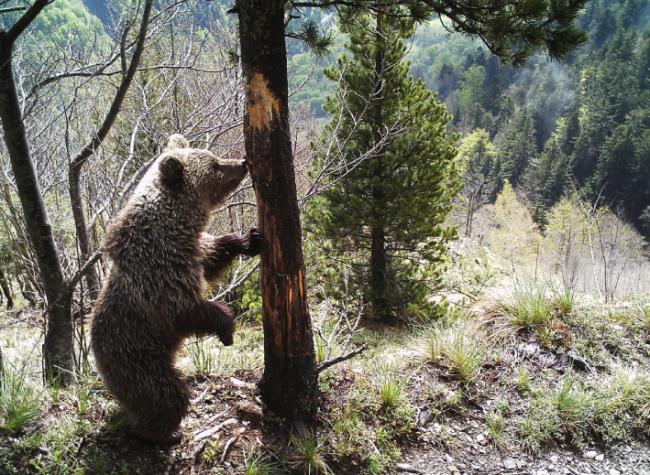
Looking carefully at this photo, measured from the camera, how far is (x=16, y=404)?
2.65 metres

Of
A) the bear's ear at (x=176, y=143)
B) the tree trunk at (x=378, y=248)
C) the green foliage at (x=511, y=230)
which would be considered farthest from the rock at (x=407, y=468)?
the green foliage at (x=511, y=230)

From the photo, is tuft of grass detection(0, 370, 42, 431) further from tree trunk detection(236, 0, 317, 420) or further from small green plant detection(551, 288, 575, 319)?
small green plant detection(551, 288, 575, 319)

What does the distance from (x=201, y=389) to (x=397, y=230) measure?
20.3 feet

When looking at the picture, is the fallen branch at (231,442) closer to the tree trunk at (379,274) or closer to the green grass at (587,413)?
the green grass at (587,413)

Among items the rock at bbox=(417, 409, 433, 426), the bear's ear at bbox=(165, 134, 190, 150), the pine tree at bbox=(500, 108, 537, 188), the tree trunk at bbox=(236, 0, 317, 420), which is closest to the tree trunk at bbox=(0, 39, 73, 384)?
the bear's ear at bbox=(165, 134, 190, 150)

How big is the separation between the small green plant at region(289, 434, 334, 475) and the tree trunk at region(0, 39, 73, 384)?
6.13 ft

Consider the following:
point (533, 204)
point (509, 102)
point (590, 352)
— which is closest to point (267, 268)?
point (590, 352)

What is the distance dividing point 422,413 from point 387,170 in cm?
579

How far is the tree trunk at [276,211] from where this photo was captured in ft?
7.82

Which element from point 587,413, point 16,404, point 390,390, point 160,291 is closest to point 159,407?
point 160,291

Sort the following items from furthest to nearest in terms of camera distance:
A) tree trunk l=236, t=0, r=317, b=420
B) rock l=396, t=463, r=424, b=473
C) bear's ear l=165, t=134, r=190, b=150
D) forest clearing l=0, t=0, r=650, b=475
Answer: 1. bear's ear l=165, t=134, r=190, b=150
2. rock l=396, t=463, r=424, b=473
3. forest clearing l=0, t=0, r=650, b=475
4. tree trunk l=236, t=0, r=317, b=420

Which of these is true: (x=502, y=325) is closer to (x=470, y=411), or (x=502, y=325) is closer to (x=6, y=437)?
(x=470, y=411)

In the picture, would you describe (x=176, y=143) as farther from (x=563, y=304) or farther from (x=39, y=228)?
(x=563, y=304)

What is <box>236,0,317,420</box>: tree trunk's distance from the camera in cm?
238
